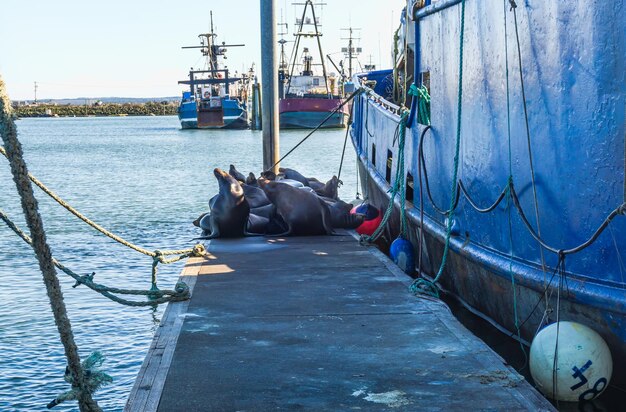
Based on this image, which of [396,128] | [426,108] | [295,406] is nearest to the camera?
[295,406]

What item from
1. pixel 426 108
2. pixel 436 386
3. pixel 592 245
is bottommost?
pixel 436 386

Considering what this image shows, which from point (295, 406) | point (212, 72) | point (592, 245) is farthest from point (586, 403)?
point (212, 72)

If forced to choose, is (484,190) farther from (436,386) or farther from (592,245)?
(436,386)

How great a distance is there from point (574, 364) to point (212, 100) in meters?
82.2

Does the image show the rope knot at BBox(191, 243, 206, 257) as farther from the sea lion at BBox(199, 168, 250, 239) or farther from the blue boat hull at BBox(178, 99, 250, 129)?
the blue boat hull at BBox(178, 99, 250, 129)

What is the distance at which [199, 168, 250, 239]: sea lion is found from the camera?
450 inches

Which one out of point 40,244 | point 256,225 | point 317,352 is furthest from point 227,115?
point 40,244

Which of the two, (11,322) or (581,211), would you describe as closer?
(581,211)

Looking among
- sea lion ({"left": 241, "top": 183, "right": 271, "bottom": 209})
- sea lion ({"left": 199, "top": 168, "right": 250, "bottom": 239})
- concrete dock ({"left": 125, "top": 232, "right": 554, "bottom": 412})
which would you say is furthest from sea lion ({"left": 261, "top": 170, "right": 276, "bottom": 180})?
concrete dock ({"left": 125, "top": 232, "right": 554, "bottom": 412})

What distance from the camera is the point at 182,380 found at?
18.3 feet

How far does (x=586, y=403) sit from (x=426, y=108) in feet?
15.3

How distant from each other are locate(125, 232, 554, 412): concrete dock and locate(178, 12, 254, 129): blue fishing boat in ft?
257

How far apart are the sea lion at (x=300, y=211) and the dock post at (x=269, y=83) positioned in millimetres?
3705

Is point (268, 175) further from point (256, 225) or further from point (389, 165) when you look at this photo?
point (256, 225)
